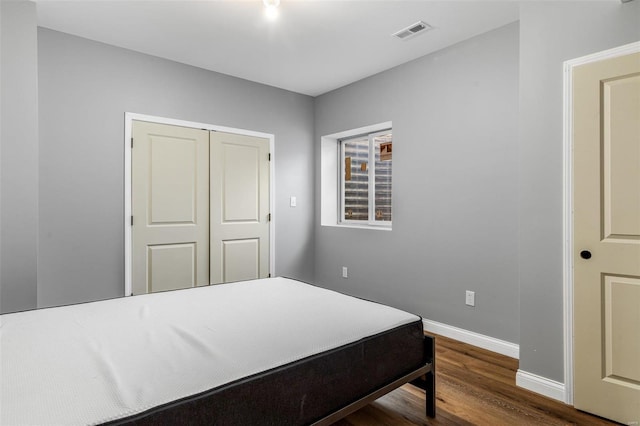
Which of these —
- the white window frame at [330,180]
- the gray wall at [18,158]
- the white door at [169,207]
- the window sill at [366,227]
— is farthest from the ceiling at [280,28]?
the window sill at [366,227]

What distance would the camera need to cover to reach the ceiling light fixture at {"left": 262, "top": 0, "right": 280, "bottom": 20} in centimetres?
236

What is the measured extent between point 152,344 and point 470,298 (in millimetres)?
2543

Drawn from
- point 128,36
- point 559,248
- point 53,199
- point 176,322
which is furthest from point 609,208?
point 53,199

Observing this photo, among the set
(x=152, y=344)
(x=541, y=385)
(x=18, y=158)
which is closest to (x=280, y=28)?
(x=18, y=158)

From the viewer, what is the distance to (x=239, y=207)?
12.9ft

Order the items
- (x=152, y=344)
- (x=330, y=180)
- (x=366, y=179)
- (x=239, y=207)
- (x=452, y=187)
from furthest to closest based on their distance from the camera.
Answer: (x=330, y=180) → (x=366, y=179) → (x=239, y=207) → (x=452, y=187) → (x=152, y=344)

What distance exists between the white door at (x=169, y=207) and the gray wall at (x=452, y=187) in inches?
70.4

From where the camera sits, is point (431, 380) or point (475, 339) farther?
point (475, 339)

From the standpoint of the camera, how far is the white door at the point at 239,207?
12.3 ft

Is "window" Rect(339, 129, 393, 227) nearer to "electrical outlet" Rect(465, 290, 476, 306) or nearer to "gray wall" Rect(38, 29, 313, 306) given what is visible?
"electrical outlet" Rect(465, 290, 476, 306)

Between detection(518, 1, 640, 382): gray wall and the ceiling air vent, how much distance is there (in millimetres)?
701

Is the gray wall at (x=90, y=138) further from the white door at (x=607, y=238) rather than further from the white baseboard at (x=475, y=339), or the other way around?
the white door at (x=607, y=238)

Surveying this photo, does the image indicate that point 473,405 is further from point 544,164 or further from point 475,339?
point 544,164

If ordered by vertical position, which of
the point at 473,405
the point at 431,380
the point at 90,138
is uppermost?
the point at 90,138
